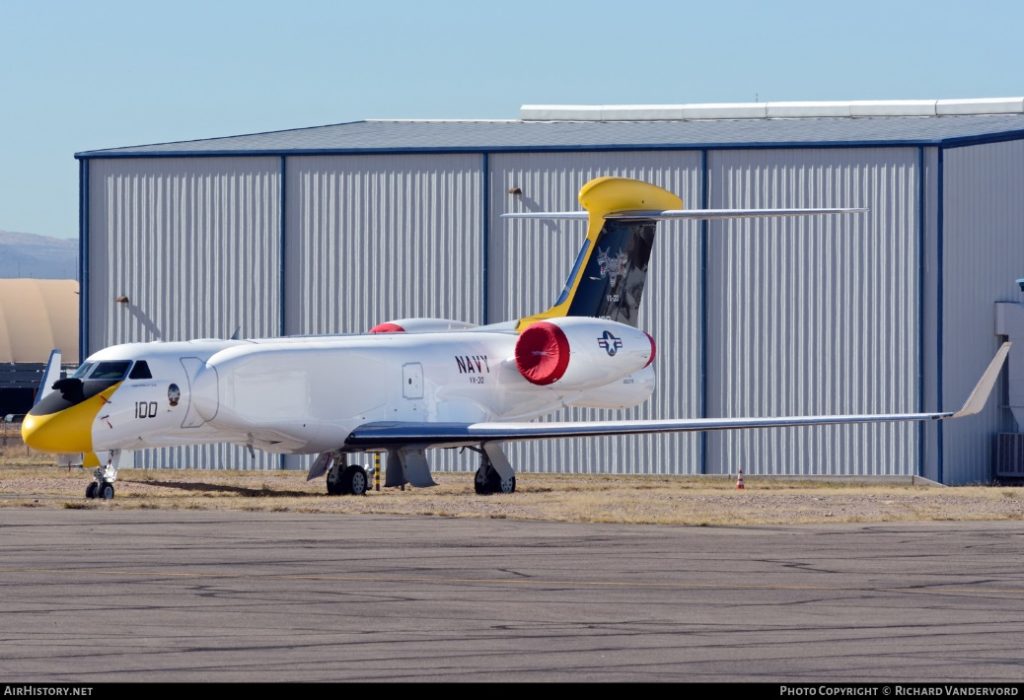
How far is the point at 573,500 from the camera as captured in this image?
28328 millimetres

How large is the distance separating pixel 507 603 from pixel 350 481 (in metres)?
17.6

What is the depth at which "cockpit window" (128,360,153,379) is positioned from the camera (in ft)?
94.9

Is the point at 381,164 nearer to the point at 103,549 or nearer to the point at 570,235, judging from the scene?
the point at 570,235

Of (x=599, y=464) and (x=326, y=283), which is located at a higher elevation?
(x=326, y=283)

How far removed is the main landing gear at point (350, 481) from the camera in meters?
32.1

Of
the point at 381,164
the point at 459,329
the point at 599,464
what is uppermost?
the point at 381,164

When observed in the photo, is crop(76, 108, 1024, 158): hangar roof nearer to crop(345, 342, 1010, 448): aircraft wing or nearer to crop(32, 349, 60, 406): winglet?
crop(345, 342, 1010, 448): aircraft wing

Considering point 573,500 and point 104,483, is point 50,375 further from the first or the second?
point 573,500

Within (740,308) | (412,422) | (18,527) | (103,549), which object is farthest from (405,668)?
(740,308)

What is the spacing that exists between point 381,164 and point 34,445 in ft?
53.6

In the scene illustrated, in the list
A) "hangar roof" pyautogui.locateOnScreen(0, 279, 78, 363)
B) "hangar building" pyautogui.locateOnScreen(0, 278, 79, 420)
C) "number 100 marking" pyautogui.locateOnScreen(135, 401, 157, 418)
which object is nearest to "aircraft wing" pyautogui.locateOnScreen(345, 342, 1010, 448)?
"number 100 marking" pyautogui.locateOnScreen(135, 401, 157, 418)

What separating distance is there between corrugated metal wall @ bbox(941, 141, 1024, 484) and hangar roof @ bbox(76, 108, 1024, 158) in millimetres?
822

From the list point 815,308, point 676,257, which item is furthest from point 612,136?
point 815,308

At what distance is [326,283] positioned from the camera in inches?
1690
